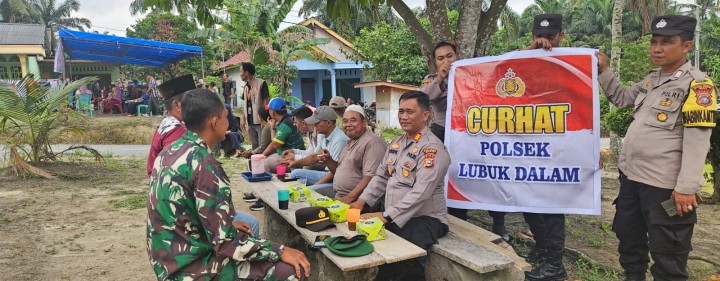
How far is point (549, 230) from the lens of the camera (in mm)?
3719

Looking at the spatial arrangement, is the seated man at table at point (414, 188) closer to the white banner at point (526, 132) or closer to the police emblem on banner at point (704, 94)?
the white banner at point (526, 132)

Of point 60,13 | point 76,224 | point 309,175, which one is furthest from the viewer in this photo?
point 60,13

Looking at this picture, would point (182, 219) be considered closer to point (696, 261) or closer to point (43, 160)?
point (696, 261)

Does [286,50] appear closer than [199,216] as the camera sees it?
No

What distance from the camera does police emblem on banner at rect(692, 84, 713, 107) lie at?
2.79 meters

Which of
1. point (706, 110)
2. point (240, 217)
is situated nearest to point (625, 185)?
point (706, 110)

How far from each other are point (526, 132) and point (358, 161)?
1457mm

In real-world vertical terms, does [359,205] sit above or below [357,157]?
below

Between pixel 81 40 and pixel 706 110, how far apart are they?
51.5 feet

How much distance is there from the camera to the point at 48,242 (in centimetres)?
506

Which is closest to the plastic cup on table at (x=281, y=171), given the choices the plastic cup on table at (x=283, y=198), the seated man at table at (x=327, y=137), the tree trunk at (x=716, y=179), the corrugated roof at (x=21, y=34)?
the seated man at table at (x=327, y=137)

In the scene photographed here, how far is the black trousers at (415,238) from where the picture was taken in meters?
3.14

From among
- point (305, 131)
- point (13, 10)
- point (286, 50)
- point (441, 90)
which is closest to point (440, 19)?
point (441, 90)

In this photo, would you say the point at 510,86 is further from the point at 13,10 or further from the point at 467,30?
the point at 13,10
